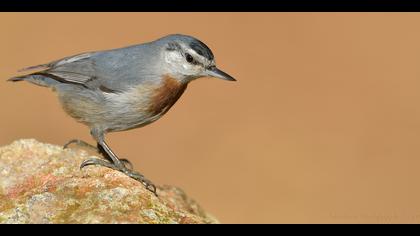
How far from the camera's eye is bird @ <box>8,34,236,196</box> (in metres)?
5.06

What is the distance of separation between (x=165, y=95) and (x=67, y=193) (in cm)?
145

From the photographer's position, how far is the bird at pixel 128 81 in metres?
5.06

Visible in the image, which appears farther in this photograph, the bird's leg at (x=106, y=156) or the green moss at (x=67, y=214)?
the bird's leg at (x=106, y=156)

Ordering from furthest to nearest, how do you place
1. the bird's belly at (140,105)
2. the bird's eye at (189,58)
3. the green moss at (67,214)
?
the bird's eye at (189,58) → the bird's belly at (140,105) → the green moss at (67,214)

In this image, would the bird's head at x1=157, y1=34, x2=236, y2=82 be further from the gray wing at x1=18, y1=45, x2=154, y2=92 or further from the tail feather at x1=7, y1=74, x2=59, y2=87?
the tail feather at x1=7, y1=74, x2=59, y2=87

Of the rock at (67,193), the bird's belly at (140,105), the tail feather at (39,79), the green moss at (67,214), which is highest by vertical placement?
the tail feather at (39,79)

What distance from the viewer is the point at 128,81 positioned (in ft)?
16.7

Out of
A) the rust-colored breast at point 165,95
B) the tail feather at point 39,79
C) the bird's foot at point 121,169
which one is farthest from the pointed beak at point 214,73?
the tail feather at point 39,79

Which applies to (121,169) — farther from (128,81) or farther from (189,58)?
(189,58)

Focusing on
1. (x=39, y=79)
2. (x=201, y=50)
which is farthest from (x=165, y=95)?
(x=39, y=79)

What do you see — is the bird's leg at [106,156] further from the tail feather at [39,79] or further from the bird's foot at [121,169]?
the tail feather at [39,79]

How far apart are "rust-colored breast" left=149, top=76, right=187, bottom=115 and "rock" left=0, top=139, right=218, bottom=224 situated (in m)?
0.69

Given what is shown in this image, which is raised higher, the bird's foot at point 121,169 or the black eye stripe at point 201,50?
the black eye stripe at point 201,50

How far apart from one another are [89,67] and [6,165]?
3.93 ft
